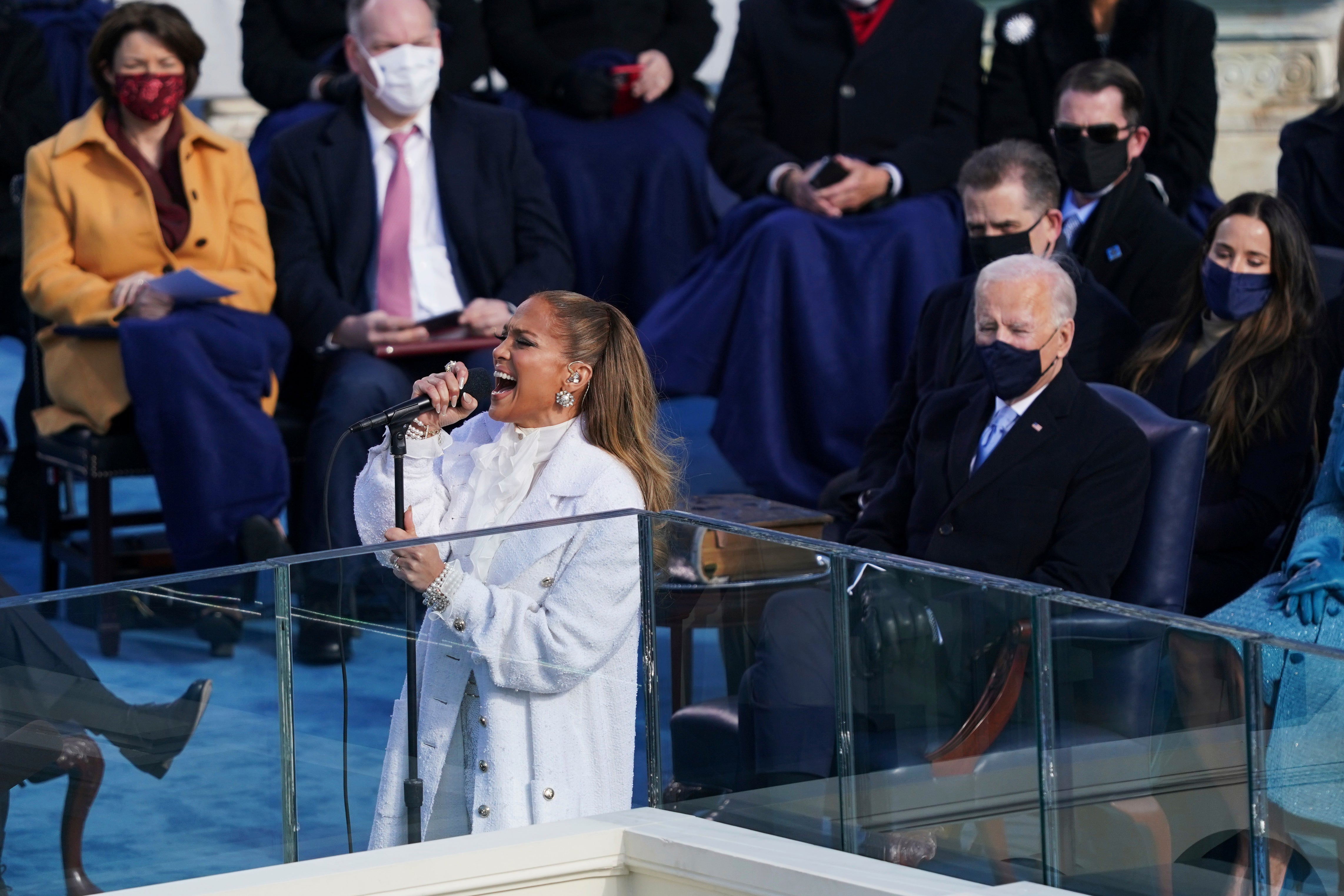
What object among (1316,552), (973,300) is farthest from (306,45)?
(1316,552)

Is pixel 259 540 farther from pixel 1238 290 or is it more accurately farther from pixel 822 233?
pixel 1238 290

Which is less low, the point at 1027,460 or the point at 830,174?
the point at 830,174

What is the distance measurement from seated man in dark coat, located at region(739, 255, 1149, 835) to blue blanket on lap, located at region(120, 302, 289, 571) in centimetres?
170

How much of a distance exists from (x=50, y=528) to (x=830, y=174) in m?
2.38

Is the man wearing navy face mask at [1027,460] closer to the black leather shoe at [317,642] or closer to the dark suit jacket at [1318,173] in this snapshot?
the black leather shoe at [317,642]

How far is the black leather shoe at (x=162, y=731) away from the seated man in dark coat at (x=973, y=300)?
1.87 m

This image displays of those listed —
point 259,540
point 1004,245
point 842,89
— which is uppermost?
point 842,89

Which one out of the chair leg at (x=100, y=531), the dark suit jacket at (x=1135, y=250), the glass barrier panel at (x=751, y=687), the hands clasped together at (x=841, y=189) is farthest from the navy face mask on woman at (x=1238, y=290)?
the chair leg at (x=100, y=531)

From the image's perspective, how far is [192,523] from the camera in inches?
188

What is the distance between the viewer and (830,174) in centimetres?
528

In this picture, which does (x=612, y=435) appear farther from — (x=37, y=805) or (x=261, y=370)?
(x=261, y=370)

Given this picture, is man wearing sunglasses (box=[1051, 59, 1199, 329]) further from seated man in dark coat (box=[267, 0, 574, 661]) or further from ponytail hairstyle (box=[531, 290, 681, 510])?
ponytail hairstyle (box=[531, 290, 681, 510])

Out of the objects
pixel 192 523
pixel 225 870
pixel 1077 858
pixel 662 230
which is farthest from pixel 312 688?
pixel 662 230

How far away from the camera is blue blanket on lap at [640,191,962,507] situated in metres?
5.12
